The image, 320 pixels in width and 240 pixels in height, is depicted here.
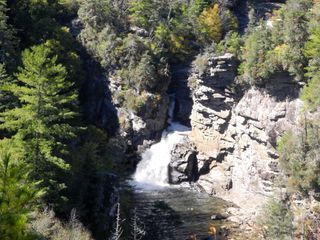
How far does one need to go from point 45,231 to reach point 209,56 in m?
31.6

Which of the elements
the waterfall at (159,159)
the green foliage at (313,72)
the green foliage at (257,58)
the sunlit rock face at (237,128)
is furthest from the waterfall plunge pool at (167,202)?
the green foliage at (313,72)

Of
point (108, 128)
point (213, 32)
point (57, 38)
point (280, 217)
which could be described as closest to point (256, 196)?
point (280, 217)

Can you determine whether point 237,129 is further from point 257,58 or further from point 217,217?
point 217,217

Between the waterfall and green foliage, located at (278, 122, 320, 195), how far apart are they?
13.4 metres

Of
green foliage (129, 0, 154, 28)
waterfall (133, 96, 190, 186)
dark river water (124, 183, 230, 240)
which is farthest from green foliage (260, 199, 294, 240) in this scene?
green foliage (129, 0, 154, 28)

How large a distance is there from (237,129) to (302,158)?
377 inches

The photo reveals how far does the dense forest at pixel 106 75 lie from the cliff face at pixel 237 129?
1389 mm

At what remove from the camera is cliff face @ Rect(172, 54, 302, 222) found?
132 ft

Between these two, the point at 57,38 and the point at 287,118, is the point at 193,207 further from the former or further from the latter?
the point at 57,38

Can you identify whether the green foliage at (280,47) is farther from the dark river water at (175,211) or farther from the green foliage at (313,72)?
the dark river water at (175,211)

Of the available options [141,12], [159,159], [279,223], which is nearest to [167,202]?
[159,159]

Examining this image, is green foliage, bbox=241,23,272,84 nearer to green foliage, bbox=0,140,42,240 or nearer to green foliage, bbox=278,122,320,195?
green foliage, bbox=278,122,320,195

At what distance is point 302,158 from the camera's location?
3553 centimetres

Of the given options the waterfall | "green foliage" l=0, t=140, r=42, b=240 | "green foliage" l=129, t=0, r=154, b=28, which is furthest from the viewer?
"green foliage" l=129, t=0, r=154, b=28
